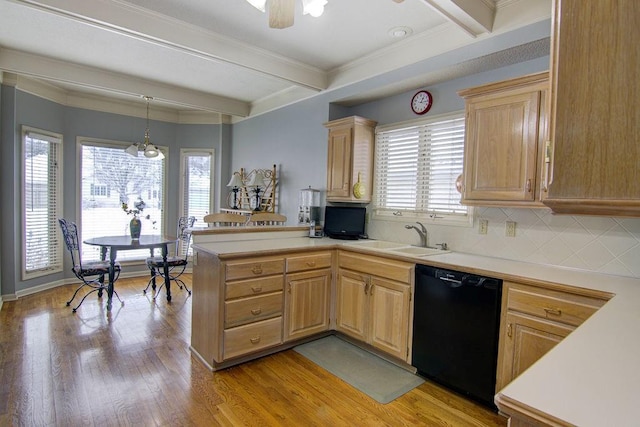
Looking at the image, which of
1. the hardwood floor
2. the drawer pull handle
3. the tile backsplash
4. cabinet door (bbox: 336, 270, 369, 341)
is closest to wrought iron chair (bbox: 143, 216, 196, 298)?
the hardwood floor

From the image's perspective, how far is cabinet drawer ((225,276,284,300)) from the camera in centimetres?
264

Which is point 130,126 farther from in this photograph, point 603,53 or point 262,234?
point 603,53

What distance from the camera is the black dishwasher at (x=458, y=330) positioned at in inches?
86.7

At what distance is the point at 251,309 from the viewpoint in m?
2.76

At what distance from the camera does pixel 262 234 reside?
3.46 m

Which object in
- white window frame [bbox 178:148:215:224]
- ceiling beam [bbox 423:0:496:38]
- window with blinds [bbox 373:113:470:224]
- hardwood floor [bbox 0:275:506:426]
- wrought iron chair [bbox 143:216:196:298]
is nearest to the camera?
hardwood floor [bbox 0:275:506:426]

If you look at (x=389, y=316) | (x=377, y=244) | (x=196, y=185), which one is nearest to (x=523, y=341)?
(x=389, y=316)

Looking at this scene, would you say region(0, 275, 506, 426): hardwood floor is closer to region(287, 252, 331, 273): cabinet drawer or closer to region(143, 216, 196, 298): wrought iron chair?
region(287, 252, 331, 273): cabinet drawer

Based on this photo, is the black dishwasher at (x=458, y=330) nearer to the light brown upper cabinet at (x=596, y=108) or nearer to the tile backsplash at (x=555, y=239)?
the tile backsplash at (x=555, y=239)

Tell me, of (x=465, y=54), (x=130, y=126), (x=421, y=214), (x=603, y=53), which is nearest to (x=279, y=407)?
(x=421, y=214)

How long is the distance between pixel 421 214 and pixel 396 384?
60.8 inches

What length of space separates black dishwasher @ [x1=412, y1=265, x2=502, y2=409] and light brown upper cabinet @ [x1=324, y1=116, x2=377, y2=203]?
4.24 ft

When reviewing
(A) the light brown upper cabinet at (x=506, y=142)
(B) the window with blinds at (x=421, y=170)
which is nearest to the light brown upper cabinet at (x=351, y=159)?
(B) the window with blinds at (x=421, y=170)

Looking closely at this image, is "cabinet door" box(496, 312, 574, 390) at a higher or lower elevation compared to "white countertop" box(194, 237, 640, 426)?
lower
